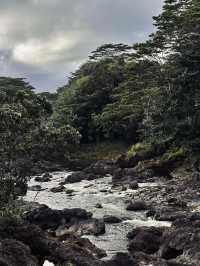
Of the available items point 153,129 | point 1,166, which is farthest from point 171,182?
point 1,166

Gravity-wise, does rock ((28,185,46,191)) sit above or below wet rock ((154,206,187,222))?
below

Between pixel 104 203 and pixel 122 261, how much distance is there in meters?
20.9

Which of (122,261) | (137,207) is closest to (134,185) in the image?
(137,207)

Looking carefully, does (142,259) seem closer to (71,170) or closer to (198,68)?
(198,68)

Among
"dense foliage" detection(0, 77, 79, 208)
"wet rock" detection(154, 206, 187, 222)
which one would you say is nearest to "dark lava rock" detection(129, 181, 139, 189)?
"wet rock" detection(154, 206, 187, 222)

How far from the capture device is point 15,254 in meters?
16.7

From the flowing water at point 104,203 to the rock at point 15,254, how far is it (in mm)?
7232

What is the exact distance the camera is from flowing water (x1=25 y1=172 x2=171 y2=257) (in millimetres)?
26641

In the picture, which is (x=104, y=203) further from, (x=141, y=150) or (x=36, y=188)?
(x=141, y=150)

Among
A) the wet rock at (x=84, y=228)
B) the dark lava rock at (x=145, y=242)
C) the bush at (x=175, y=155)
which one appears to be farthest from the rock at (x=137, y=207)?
the bush at (x=175, y=155)

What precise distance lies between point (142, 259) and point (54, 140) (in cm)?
868

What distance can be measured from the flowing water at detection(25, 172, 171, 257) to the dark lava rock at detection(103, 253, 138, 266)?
174 inches

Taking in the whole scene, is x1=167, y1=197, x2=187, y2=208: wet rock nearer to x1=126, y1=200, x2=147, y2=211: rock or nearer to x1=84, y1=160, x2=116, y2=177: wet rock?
x1=126, y1=200, x2=147, y2=211: rock

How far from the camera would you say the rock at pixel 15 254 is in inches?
635
